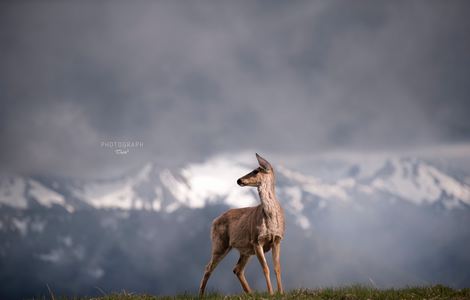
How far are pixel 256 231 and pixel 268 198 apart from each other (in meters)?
1.02

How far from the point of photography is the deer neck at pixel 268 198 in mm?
17859

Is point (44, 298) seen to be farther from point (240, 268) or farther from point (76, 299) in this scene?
point (240, 268)

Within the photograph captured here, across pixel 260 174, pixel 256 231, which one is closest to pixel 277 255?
Answer: pixel 256 231

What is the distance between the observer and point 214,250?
19.8m

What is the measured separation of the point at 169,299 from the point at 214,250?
8.23ft

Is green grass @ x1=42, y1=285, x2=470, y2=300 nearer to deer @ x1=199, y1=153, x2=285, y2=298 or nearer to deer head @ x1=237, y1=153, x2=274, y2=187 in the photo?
deer @ x1=199, y1=153, x2=285, y2=298

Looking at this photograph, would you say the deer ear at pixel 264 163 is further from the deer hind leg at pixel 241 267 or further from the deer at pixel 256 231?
the deer hind leg at pixel 241 267

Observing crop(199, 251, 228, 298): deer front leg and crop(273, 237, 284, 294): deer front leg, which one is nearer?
crop(273, 237, 284, 294): deer front leg

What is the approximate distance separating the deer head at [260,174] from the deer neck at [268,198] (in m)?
0.13

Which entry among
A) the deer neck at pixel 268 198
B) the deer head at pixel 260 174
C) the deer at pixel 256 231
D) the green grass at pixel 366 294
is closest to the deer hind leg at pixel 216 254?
the deer at pixel 256 231

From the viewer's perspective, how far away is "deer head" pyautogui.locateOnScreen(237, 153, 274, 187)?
1808 cm

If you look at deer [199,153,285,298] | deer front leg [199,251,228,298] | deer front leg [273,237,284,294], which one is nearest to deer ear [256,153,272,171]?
deer [199,153,285,298]

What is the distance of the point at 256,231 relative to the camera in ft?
58.7

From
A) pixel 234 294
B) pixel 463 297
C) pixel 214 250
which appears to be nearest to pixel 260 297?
pixel 234 294
